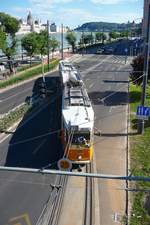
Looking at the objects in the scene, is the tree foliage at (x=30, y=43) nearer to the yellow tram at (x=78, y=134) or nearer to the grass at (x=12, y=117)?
the grass at (x=12, y=117)

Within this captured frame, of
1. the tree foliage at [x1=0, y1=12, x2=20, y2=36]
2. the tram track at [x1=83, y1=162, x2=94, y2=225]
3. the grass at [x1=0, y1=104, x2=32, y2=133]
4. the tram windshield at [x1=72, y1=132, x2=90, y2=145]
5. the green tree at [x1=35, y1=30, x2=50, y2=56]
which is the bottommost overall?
the tram track at [x1=83, y1=162, x2=94, y2=225]

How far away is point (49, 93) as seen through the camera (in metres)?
50.8

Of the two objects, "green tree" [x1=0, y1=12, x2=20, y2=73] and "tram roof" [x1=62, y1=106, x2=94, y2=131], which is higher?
"green tree" [x1=0, y1=12, x2=20, y2=73]

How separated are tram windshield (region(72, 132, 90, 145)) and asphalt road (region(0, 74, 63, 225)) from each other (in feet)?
9.11

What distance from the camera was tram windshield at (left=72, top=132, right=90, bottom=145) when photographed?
929 inches

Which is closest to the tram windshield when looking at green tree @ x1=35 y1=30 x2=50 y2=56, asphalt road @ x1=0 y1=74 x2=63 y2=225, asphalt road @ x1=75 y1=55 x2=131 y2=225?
asphalt road @ x1=75 y1=55 x2=131 y2=225

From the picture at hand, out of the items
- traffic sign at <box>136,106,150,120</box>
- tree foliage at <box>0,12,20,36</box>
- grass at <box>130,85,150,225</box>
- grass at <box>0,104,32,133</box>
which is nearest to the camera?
grass at <box>130,85,150,225</box>

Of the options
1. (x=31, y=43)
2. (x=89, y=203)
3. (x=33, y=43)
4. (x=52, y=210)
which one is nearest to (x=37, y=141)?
(x=89, y=203)

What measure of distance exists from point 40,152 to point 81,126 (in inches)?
212

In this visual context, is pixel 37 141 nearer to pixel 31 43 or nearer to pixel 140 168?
pixel 140 168

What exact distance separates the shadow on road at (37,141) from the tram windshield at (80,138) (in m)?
2.82

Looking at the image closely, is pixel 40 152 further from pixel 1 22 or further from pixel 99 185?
pixel 1 22

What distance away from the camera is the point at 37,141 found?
30.2m

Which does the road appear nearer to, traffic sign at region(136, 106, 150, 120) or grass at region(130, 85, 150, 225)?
grass at region(130, 85, 150, 225)
